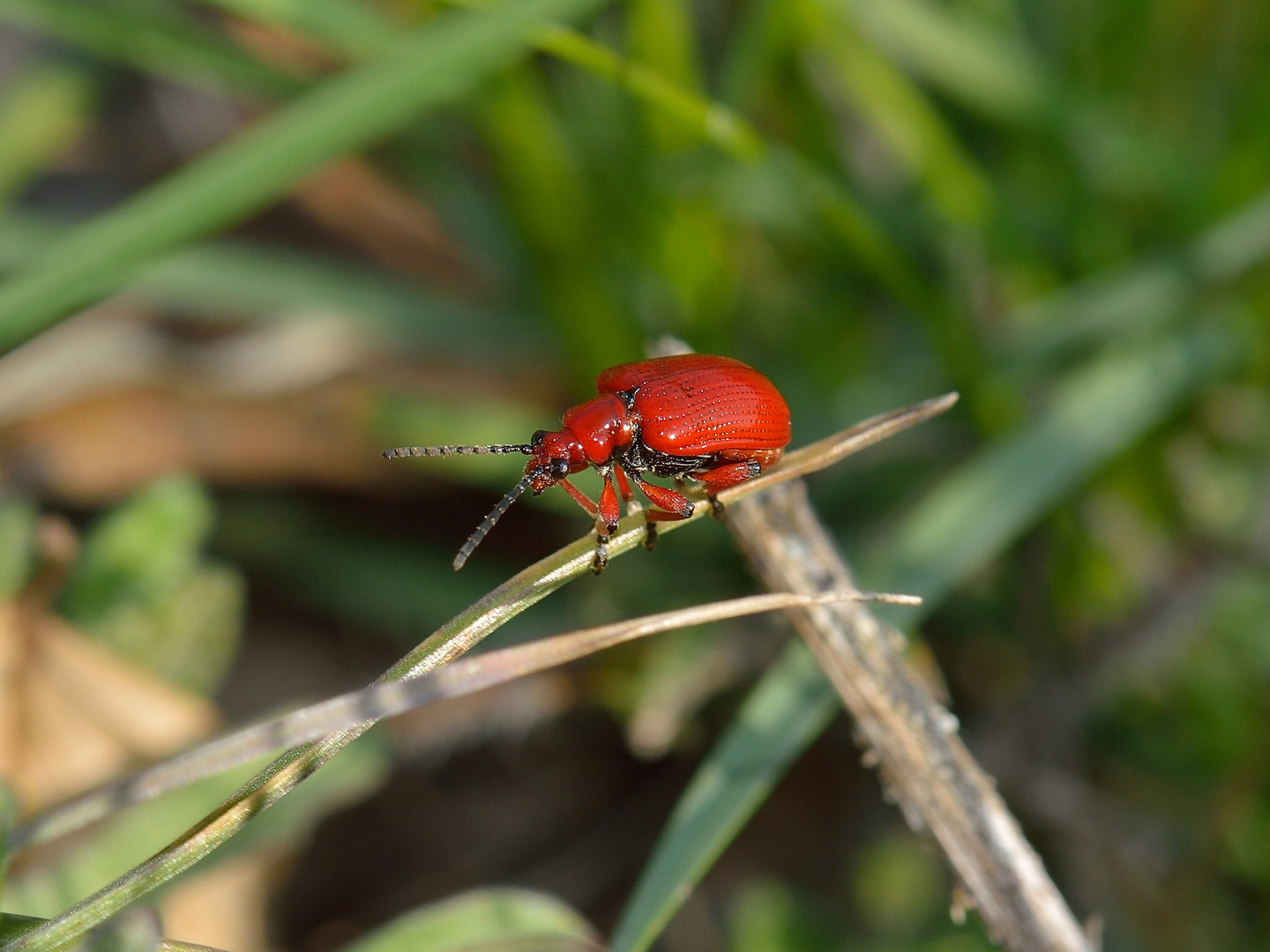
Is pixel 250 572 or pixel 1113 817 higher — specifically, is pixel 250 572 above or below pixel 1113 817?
above

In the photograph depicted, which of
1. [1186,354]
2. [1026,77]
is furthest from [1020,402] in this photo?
[1026,77]

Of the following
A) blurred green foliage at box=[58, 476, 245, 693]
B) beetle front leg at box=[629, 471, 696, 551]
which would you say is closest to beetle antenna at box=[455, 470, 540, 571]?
beetle front leg at box=[629, 471, 696, 551]

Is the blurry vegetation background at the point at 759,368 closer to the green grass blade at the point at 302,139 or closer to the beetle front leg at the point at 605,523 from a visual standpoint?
the green grass blade at the point at 302,139

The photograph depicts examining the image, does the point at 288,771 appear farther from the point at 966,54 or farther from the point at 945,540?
the point at 966,54

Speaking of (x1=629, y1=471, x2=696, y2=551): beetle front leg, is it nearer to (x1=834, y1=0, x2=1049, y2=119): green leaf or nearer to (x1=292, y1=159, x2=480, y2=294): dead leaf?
(x1=834, y1=0, x2=1049, y2=119): green leaf

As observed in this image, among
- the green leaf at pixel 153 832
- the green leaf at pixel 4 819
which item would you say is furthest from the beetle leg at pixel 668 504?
the green leaf at pixel 4 819

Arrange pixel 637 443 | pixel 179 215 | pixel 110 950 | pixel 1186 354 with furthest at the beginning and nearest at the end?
pixel 1186 354 → pixel 637 443 → pixel 179 215 → pixel 110 950

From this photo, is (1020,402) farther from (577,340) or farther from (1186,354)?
(577,340)
